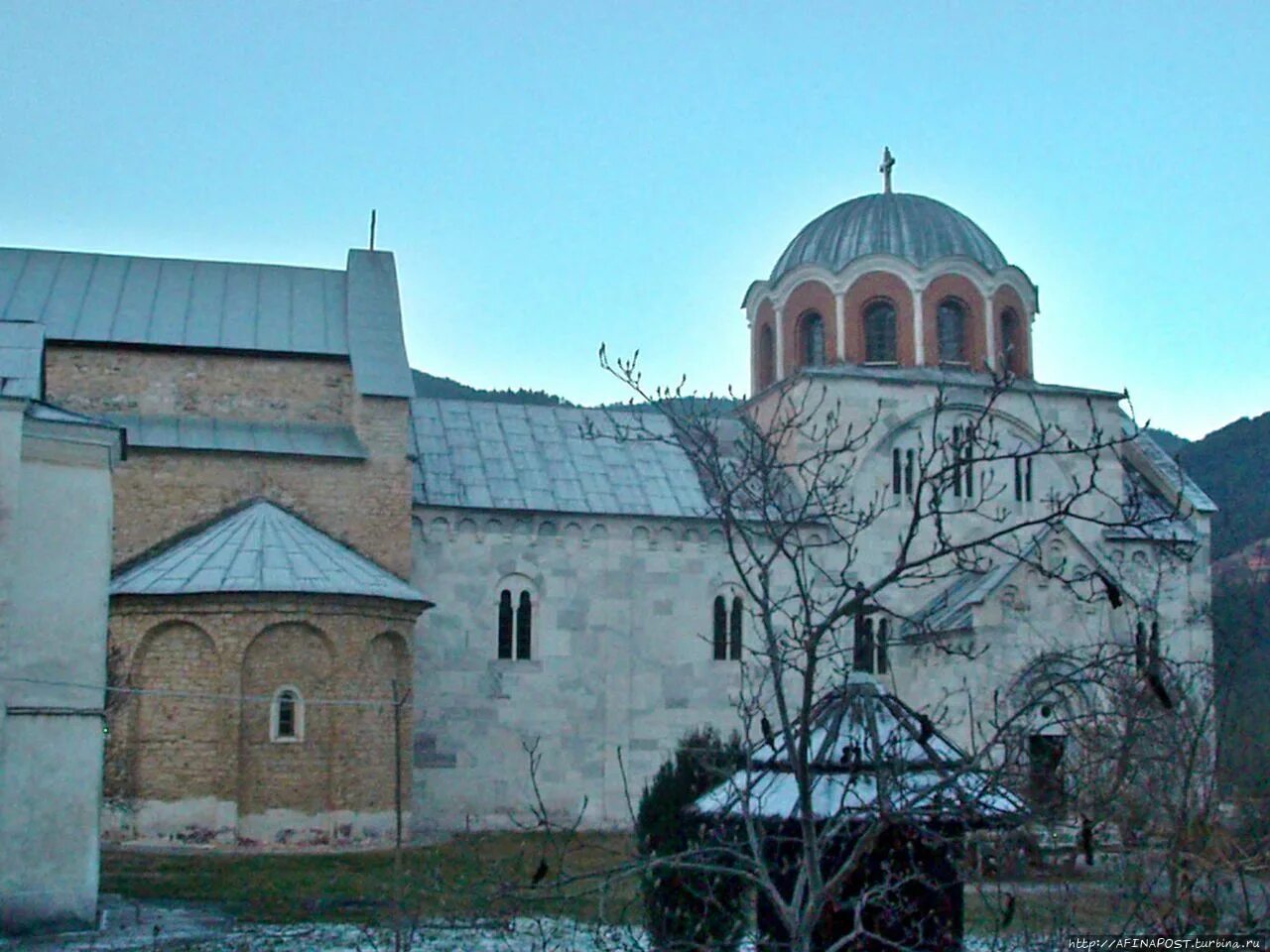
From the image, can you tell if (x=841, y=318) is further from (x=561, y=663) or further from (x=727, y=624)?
(x=561, y=663)

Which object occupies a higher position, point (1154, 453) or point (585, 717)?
point (1154, 453)

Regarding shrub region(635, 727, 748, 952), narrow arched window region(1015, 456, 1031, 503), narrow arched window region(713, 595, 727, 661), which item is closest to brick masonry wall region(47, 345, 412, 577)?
narrow arched window region(713, 595, 727, 661)

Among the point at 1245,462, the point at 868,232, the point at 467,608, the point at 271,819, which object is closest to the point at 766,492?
the point at 271,819

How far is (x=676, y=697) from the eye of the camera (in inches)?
904

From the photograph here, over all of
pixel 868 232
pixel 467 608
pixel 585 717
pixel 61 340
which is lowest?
pixel 585 717

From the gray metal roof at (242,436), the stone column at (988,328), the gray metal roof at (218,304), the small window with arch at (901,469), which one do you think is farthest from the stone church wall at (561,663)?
the stone column at (988,328)

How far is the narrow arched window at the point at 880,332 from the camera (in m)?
25.3

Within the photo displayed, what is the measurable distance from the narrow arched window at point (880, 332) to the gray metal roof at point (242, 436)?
9079 millimetres

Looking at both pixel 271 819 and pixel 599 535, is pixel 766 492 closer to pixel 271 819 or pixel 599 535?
pixel 271 819

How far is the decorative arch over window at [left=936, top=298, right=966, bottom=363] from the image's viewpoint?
83.0ft

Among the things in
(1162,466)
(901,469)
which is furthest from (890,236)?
(1162,466)

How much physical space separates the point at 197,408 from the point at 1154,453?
16.4 metres

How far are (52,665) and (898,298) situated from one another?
16328mm

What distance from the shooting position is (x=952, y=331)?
25.4m
